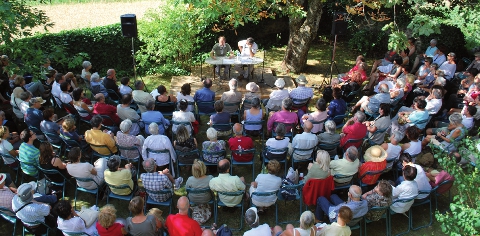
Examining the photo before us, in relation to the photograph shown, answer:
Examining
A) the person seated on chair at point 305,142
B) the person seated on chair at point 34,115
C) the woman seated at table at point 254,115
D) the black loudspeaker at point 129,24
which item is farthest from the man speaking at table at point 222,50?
the person seated on chair at point 34,115

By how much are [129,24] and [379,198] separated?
705 cm

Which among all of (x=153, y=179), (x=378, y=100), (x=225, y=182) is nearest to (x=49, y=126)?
(x=153, y=179)

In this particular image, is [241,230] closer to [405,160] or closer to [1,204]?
[405,160]

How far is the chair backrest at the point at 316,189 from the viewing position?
21.4 ft

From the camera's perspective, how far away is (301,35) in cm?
1223

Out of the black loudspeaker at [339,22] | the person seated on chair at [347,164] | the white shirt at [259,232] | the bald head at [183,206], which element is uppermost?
the black loudspeaker at [339,22]

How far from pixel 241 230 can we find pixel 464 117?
4889 mm

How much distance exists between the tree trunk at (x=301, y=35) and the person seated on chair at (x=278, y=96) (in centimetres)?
360

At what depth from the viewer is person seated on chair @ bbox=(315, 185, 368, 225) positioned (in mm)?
5934

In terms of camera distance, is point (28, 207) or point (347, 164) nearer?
point (28, 207)

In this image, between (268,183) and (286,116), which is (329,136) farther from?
(268,183)

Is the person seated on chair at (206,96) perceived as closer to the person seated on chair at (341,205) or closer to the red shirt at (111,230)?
the person seated on chair at (341,205)

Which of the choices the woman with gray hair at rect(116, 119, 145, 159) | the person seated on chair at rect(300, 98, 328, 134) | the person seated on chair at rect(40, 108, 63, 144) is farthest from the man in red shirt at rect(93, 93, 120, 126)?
the person seated on chair at rect(300, 98, 328, 134)

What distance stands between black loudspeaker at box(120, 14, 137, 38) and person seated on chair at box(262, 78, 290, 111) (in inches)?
151
